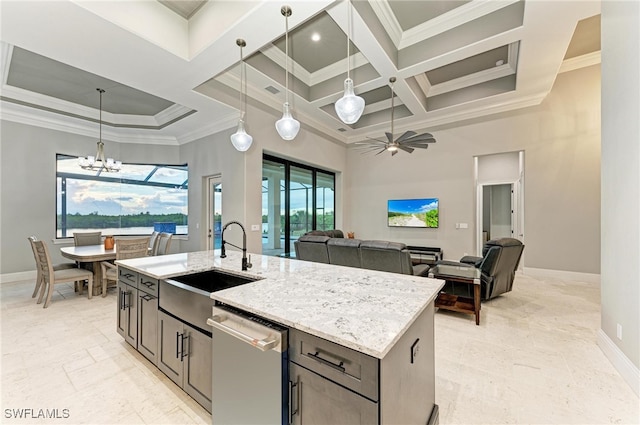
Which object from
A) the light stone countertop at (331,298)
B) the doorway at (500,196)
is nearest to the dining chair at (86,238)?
the light stone countertop at (331,298)

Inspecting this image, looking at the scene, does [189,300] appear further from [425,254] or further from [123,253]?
[425,254]

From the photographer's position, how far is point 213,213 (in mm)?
5996

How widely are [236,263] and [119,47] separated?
2.99 m

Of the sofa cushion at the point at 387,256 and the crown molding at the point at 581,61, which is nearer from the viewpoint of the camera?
the sofa cushion at the point at 387,256

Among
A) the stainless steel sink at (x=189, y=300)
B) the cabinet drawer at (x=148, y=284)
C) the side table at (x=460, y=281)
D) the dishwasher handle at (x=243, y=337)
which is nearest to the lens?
the dishwasher handle at (x=243, y=337)

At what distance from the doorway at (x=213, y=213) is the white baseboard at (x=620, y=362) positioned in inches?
240

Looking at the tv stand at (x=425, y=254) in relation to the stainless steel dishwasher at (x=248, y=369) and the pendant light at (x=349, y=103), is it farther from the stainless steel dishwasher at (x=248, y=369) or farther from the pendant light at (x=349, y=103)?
the stainless steel dishwasher at (x=248, y=369)

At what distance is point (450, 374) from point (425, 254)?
408 centimetres

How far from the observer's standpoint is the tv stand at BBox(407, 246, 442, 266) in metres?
5.44

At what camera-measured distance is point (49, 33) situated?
279 cm

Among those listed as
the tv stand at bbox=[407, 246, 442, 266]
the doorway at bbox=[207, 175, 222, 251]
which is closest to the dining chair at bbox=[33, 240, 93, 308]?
Answer: the doorway at bbox=[207, 175, 222, 251]

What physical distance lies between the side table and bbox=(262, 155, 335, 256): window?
3641 mm

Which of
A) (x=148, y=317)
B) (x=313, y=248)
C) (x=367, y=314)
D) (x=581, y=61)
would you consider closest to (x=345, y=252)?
(x=313, y=248)

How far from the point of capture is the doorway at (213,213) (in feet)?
19.3
